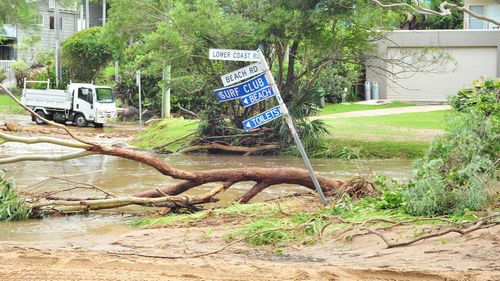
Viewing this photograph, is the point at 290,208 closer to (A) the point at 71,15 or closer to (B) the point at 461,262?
(B) the point at 461,262

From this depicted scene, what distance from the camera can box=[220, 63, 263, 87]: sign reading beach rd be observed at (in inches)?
470

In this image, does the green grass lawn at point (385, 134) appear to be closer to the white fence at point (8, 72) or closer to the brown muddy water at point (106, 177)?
the brown muddy water at point (106, 177)

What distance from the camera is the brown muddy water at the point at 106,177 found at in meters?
12.0

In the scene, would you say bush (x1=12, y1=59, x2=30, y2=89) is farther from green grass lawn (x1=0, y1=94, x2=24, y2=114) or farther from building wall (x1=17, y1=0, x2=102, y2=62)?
building wall (x1=17, y1=0, x2=102, y2=62)

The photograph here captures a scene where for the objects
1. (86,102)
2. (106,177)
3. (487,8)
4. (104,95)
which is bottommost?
(106,177)

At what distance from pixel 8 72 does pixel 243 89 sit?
159 feet

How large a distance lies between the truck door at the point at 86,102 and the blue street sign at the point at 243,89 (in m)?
27.1

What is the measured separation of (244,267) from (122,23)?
21.0m

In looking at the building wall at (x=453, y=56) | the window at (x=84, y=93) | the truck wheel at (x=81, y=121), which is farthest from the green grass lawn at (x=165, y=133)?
the building wall at (x=453, y=56)

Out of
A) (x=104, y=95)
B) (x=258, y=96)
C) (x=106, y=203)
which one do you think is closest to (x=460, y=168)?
(x=258, y=96)

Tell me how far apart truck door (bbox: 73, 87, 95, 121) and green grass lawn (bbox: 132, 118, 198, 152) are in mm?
5579

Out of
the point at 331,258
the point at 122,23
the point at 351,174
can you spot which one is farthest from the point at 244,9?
the point at 331,258

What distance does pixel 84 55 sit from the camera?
48594mm

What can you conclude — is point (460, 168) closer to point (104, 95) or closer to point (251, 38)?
point (251, 38)
